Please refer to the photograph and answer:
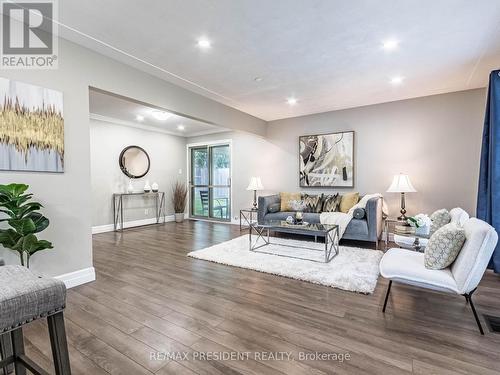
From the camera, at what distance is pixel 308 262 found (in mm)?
3365

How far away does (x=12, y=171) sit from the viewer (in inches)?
89.3

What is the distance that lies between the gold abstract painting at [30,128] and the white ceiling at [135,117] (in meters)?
1.38

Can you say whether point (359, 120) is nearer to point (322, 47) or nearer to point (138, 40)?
point (322, 47)

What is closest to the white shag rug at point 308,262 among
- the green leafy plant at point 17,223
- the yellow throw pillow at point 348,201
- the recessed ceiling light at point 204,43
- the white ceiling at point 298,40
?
the yellow throw pillow at point 348,201


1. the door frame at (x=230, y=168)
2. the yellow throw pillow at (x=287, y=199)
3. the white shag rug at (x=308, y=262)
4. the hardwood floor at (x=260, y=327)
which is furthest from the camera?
the door frame at (x=230, y=168)

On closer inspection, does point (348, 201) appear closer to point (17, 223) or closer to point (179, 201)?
point (179, 201)

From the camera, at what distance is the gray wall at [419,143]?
13.4ft

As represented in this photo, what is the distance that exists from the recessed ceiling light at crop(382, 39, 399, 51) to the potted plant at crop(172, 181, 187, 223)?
19.0 ft

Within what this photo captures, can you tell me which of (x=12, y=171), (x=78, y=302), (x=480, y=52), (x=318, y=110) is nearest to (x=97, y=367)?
(x=78, y=302)

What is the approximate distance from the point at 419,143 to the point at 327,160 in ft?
5.33

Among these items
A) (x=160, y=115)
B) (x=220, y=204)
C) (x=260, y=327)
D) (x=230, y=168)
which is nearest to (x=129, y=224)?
(x=220, y=204)

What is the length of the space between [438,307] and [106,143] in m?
6.33

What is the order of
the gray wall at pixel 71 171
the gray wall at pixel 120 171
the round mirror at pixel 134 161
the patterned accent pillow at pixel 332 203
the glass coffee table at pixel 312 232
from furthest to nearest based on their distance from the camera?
the round mirror at pixel 134 161 < the gray wall at pixel 120 171 < the patterned accent pillow at pixel 332 203 < the glass coffee table at pixel 312 232 < the gray wall at pixel 71 171

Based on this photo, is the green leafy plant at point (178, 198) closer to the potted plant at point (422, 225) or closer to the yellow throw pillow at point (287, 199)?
the yellow throw pillow at point (287, 199)
